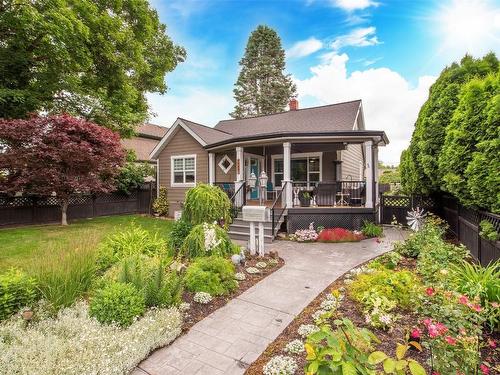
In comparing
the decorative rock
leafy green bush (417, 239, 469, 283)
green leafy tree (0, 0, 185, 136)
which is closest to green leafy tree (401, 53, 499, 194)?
leafy green bush (417, 239, 469, 283)

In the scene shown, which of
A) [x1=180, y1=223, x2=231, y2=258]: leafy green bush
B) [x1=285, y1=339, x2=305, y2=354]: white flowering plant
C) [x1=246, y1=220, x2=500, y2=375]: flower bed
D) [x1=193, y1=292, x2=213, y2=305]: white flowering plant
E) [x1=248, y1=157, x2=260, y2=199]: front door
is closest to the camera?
[x1=246, y1=220, x2=500, y2=375]: flower bed

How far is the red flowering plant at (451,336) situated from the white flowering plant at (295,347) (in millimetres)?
1193

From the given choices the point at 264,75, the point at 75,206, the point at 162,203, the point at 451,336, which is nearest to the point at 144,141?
the point at 162,203

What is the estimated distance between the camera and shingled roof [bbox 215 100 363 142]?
12.8m

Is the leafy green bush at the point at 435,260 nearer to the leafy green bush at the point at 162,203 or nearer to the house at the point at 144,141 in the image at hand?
the leafy green bush at the point at 162,203

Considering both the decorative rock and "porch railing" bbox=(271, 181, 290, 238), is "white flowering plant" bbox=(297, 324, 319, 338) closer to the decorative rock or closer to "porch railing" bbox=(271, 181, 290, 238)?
the decorative rock

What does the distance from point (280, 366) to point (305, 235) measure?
5915mm

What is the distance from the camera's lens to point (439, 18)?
669 cm

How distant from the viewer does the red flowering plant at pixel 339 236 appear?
26.6 ft

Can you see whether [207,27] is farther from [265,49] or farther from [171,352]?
[265,49]

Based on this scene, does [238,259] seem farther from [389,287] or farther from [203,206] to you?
[389,287]

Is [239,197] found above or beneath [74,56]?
beneath

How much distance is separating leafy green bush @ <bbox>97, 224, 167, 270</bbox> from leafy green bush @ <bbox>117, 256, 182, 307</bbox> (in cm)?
134

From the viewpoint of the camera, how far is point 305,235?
8297 millimetres
